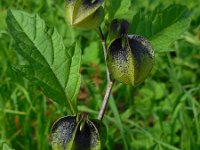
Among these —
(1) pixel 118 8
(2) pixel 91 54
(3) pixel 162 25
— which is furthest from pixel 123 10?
(2) pixel 91 54

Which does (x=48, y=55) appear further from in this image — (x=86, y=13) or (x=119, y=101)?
(x=119, y=101)

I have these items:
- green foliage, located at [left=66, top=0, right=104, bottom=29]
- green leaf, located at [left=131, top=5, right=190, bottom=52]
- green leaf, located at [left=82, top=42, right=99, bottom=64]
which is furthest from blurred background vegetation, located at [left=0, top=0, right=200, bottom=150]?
green foliage, located at [left=66, top=0, right=104, bottom=29]

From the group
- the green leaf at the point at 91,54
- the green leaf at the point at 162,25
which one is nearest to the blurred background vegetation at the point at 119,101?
the green leaf at the point at 91,54

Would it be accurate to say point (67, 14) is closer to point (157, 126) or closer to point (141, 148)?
point (141, 148)

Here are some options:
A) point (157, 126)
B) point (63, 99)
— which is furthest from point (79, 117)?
point (157, 126)

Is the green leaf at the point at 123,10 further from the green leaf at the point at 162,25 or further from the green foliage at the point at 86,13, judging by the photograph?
the green foliage at the point at 86,13
